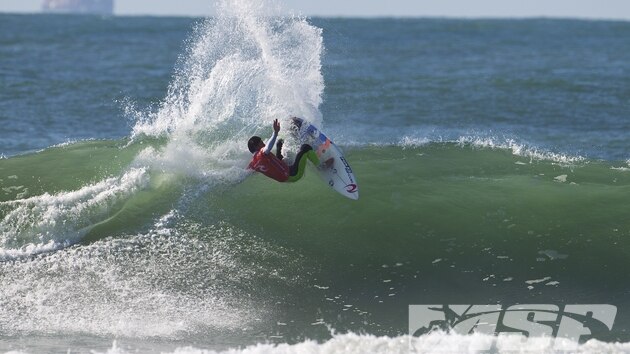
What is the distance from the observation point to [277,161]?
14461 millimetres

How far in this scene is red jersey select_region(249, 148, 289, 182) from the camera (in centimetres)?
1432

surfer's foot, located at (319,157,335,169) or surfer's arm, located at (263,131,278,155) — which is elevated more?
surfer's arm, located at (263,131,278,155)

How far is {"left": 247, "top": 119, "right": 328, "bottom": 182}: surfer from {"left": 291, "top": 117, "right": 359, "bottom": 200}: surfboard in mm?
605

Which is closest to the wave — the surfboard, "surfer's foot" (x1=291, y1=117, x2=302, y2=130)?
the surfboard

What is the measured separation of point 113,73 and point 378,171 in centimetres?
2145

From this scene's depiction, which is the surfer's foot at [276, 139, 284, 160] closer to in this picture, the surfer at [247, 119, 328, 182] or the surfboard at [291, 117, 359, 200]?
the surfer at [247, 119, 328, 182]

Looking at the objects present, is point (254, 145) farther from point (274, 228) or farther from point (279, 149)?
point (274, 228)

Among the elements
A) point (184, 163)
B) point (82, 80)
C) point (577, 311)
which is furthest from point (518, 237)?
point (82, 80)

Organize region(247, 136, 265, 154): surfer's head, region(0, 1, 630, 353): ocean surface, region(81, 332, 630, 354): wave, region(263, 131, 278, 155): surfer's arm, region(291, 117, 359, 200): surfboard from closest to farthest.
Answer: region(81, 332, 630, 354): wave
region(0, 1, 630, 353): ocean surface
region(263, 131, 278, 155): surfer's arm
region(247, 136, 265, 154): surfer's head
region(291, 117, 359, 200): surfboard

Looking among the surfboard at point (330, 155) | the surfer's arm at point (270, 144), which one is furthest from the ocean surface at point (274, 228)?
the surfer's arm at point (270, 144)

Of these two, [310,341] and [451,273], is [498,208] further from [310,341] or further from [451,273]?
[310,341]

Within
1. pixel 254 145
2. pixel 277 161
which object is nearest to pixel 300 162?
pixel 277 161

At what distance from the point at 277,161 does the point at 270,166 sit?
0.44 ft

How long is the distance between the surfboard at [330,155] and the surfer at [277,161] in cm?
60
